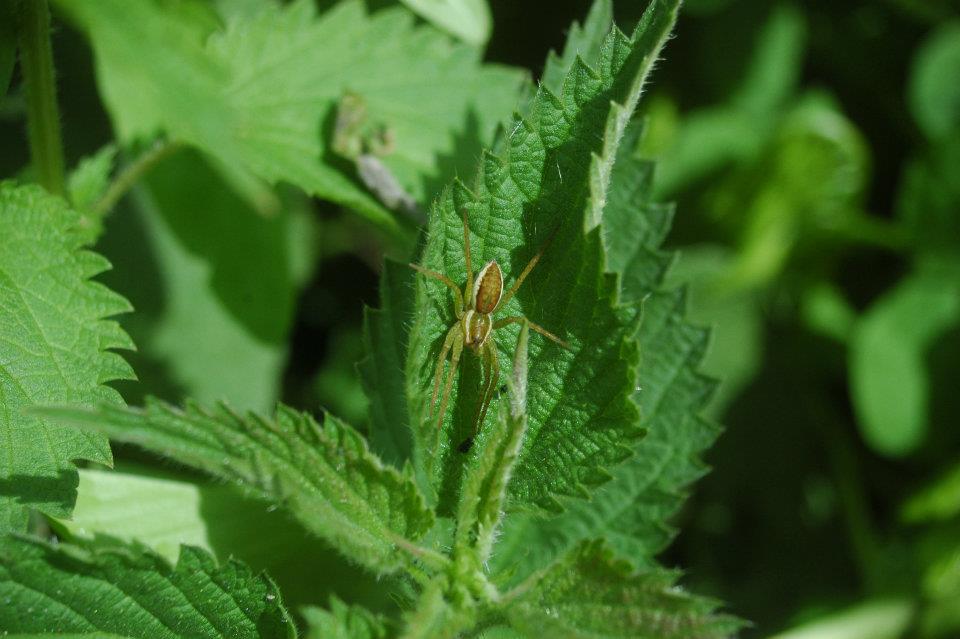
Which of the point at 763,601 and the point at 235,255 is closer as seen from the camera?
the point at 235,255

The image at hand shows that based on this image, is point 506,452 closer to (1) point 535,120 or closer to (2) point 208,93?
(1) point 535,120

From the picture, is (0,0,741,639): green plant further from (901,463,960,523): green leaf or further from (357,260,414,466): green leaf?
(901,463,960,523): green leaf

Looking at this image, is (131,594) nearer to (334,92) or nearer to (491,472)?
(491,472)

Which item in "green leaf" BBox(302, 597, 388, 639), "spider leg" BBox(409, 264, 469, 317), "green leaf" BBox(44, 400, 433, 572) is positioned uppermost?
"spider leg" BBox(409, 264, 469, 317)

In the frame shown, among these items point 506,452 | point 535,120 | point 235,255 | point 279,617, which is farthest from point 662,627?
point 235,255

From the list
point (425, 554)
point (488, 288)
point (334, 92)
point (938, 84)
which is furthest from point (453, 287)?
point (938, 84)

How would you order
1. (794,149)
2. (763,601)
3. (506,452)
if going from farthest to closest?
(794,149) → (763,601) → (506,452)

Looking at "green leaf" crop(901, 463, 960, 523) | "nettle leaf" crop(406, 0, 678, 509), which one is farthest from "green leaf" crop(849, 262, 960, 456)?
"nettle leaf" crop(406, 0, 678, 509)

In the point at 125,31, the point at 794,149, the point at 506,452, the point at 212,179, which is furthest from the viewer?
the point at 794,149
